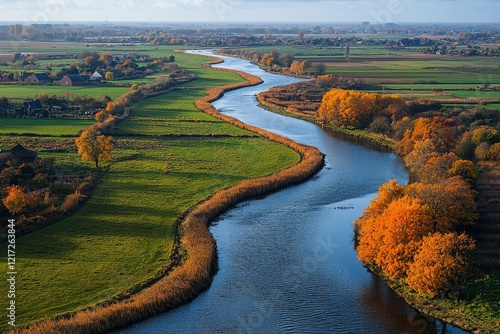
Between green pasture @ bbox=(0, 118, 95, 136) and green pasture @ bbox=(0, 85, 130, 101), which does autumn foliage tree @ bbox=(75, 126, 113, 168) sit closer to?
green pasture @ bbox=(0, 118, 95, 136)

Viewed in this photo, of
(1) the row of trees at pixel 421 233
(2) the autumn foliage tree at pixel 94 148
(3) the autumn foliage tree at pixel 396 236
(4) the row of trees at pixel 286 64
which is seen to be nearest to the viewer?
(1) the row of trees at pixel 421 233

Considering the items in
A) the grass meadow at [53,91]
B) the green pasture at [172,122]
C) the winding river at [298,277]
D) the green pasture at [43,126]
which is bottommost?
the winding river at [298,277]

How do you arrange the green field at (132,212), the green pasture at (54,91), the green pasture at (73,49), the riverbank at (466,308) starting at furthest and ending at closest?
the green pasture at (73,49) < the green pasture at (54,91) < the green field at (132,212) < the riverbank at (466,308)

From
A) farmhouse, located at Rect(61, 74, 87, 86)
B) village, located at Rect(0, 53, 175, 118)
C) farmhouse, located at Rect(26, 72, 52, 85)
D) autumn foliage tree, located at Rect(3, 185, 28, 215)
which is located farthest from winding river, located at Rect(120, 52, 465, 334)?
farmhouse, located at Rect(26, 72, 52, 85)

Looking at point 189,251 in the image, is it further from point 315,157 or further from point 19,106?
point 19,106

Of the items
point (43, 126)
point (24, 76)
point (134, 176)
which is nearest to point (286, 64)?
Answer: point (24, 76)

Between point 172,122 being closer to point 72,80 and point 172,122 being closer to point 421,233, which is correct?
point 72,80

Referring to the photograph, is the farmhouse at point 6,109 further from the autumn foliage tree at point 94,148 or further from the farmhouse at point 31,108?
the autumn foliage tree at point 94,148

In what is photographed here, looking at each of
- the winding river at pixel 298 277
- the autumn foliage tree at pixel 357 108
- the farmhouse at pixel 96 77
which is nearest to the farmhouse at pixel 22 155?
the winding river at pixel 298 277
